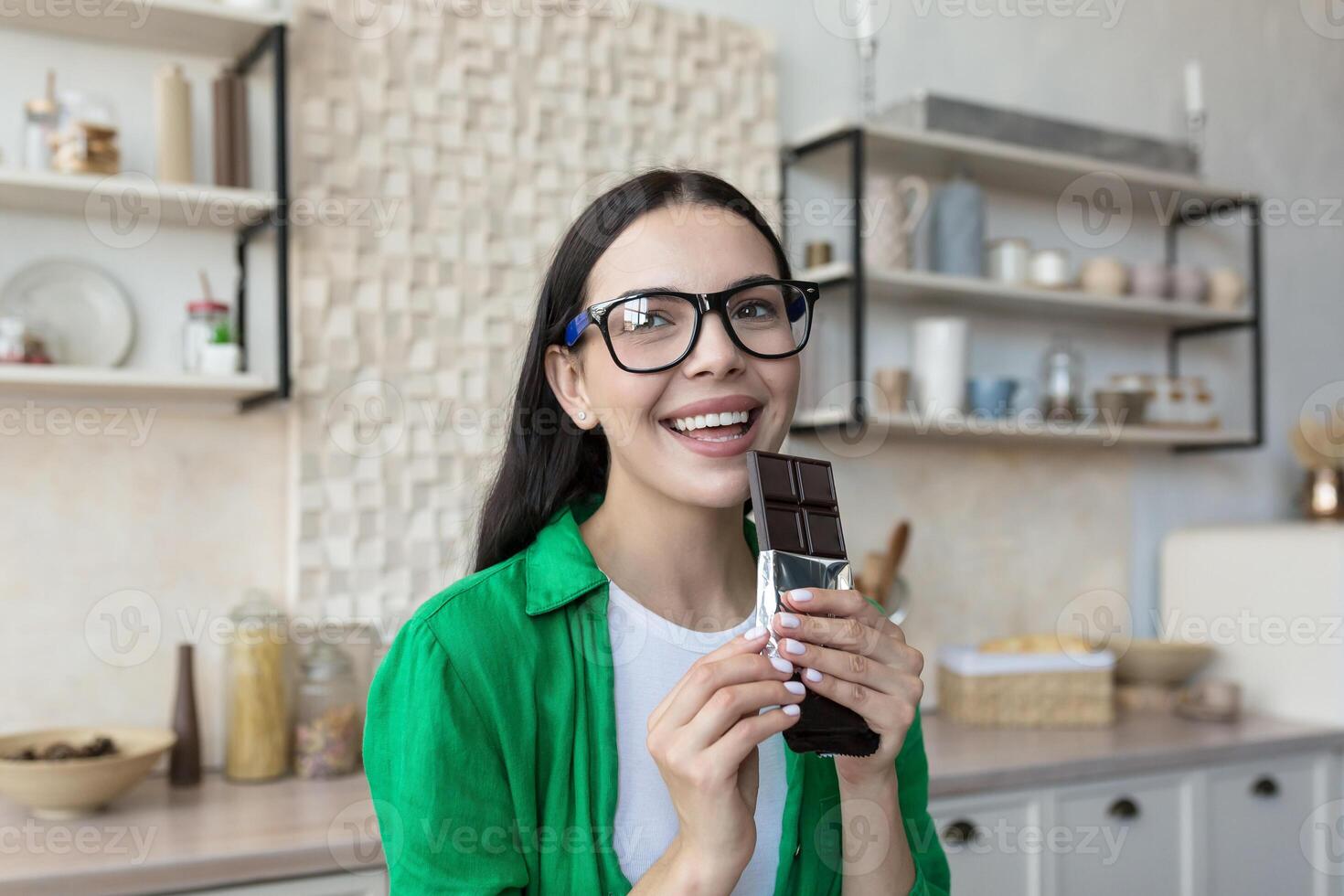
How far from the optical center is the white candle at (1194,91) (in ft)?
9.38

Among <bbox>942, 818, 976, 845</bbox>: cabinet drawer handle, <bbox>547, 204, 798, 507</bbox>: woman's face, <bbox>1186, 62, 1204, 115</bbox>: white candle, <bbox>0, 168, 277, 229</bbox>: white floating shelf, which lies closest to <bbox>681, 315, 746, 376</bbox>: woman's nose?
<bbox>547, 204, 798, 507</bbox>: woman's face

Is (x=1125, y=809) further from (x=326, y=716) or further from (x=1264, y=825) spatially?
(x=326, y=716)

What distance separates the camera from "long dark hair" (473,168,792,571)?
1.06m

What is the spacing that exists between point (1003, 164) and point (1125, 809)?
4.35ft

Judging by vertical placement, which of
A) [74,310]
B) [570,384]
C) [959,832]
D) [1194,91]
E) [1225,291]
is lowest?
[959,832]

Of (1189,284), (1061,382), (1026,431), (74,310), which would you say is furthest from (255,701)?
(1189,284)

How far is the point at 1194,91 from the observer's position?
2867 mm

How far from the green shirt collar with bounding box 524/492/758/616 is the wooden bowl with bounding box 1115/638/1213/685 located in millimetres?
1845

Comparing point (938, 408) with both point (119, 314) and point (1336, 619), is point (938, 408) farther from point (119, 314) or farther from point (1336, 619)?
point (119, 314)

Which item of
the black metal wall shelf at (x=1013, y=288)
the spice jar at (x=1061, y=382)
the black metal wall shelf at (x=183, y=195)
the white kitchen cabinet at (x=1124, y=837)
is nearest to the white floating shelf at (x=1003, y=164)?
the black metal wall shelf at (x=1013, y=288)

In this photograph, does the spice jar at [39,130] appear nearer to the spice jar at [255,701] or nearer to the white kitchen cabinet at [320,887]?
the spice jar at [255,701]

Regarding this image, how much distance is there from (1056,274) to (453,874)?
2044 mm

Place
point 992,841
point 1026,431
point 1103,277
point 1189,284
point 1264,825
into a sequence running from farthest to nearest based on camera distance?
point 1189,284
point 1103,277
point 1026,431
point 1264,825
point 992,841

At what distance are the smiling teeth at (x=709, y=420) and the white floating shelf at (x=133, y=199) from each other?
1.10 m
